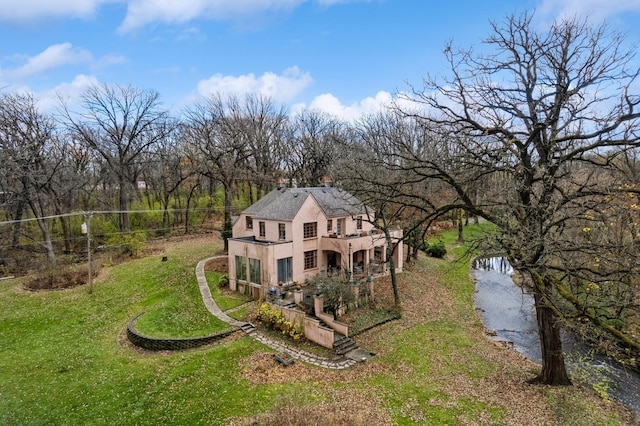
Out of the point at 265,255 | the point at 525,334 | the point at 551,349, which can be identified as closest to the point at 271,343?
the point at 265,255

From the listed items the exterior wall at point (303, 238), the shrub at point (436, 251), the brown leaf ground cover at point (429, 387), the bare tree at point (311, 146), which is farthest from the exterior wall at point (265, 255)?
the bare tree at point (311, 146)

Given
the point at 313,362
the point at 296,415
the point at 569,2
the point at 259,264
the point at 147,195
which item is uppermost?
the point at 569,2

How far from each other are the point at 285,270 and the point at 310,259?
232 cm

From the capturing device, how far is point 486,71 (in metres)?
11.1

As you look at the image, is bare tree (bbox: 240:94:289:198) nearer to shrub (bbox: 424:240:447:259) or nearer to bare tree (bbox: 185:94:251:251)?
bare tree (bbox: 185:94:251:251)

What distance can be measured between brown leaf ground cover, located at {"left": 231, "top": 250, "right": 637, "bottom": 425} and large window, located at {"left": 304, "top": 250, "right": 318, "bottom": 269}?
6.45 m

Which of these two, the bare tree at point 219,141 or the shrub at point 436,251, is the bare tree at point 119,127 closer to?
the bare tree at point 219,141

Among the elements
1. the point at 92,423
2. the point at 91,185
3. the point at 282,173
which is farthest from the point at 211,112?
the point at 92,423

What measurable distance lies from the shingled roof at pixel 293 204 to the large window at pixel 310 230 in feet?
3.89

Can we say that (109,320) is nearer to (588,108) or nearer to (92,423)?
(92,423)

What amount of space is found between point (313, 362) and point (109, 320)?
1138cm

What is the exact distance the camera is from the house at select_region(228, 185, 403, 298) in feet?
69.9

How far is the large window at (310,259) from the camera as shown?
76.7ft

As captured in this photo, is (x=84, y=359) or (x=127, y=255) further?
(x=127, y=255)
